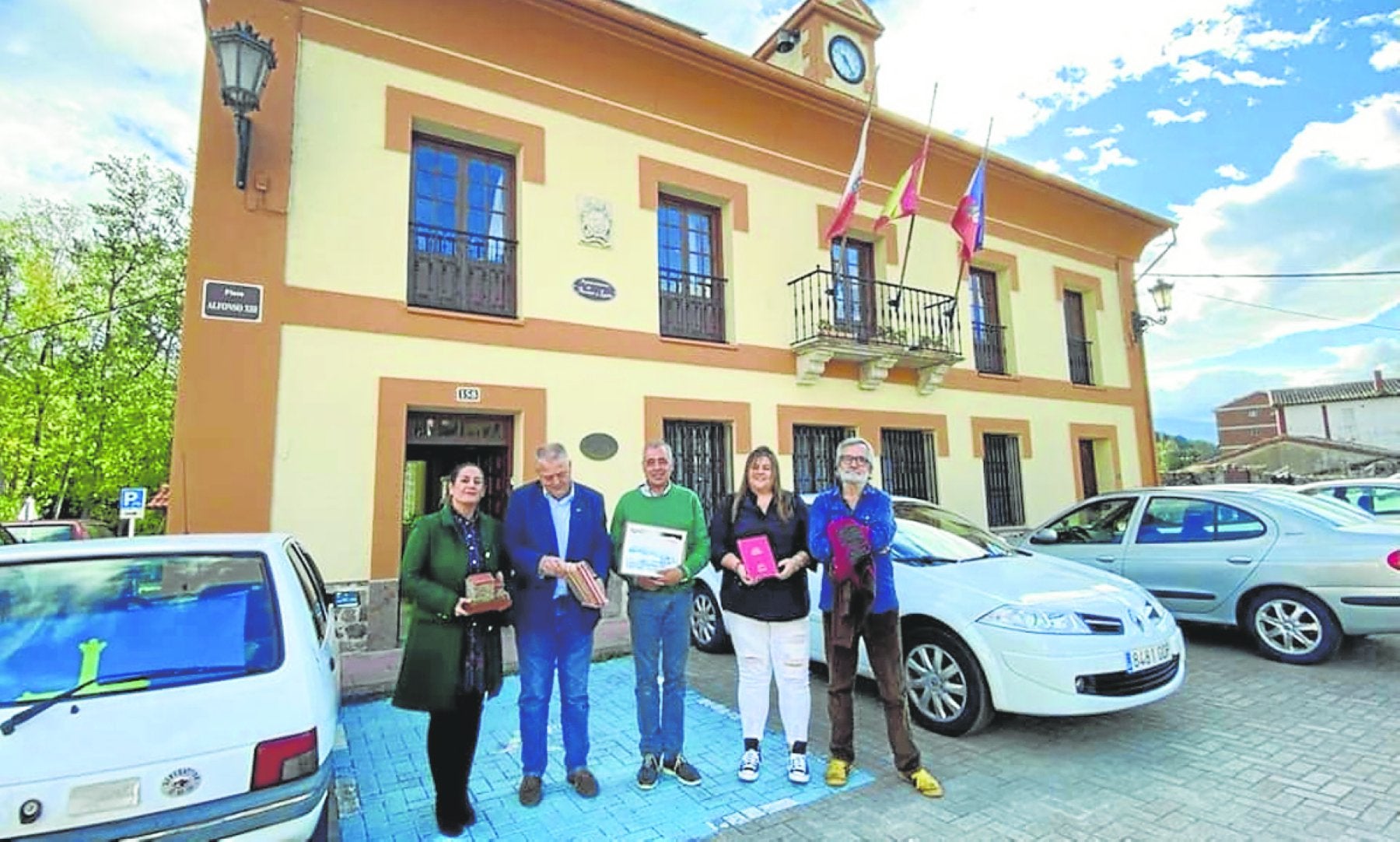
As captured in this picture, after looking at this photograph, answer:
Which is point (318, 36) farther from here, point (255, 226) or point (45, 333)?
point (45, 333)

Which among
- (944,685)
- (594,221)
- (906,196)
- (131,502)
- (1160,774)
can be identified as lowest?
(1160,774)

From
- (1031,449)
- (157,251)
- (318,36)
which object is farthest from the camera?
(157,251)

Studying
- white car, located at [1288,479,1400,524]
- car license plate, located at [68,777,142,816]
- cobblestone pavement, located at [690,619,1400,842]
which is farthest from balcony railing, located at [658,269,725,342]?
white car, located at [1288,479,1400,524]

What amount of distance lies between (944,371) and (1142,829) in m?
8.14

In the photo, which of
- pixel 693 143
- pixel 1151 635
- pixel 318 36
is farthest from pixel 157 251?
pixel 1151 635

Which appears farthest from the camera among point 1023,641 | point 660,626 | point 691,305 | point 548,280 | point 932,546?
point 691,305

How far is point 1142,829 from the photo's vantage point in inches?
127

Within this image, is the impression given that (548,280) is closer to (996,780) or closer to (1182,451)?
(996,780)

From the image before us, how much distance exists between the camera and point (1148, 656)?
4.23 m

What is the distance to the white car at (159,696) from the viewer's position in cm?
205

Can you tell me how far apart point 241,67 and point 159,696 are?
5.86 metres

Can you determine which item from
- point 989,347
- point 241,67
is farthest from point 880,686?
point 989,347

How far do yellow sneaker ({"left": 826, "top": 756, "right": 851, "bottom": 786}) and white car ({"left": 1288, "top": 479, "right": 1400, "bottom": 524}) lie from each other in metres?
9.56

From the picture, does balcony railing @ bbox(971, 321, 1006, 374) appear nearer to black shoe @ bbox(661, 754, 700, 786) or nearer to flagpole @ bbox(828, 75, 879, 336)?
flagpole @ bbox(828, 75, 879, 336)
